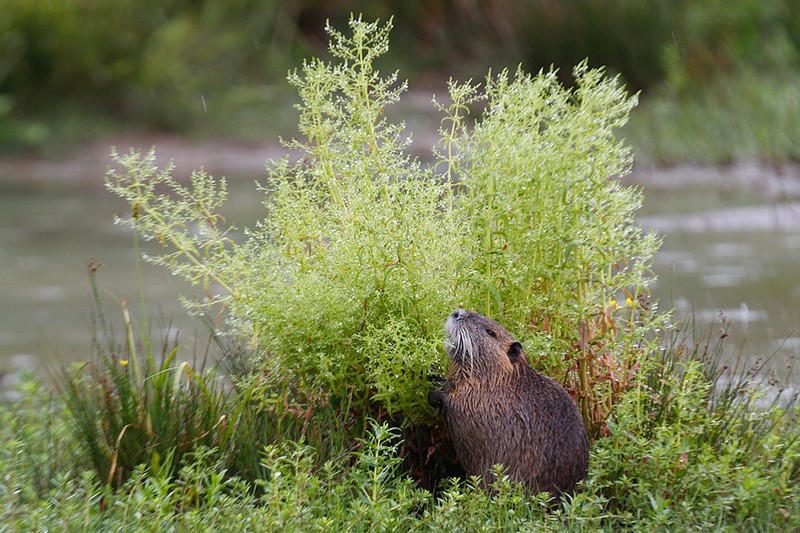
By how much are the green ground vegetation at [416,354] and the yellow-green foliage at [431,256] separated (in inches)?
0.4

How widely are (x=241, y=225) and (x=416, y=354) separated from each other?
6625 mm

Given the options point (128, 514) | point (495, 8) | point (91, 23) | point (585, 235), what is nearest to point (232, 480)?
point (128, 514)

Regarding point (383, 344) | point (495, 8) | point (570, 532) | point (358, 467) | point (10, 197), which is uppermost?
point (495, 8)

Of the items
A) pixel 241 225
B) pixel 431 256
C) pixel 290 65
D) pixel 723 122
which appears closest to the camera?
pixel 431 256

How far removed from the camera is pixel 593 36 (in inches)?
545

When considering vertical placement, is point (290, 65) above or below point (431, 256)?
above

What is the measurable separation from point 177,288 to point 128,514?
17.2ft

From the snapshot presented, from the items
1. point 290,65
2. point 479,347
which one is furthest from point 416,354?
point 290,65

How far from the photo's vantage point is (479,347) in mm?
3672

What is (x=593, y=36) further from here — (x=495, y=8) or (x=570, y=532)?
(x=570, y=532)

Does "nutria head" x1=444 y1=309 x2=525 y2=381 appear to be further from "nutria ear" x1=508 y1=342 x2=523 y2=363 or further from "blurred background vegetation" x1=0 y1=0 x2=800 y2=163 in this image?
"blurred background vegetation" x1=0 y1=0 x2=800 y2=163

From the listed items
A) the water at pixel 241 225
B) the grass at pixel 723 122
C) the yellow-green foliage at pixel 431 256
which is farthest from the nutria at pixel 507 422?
the grass at pixel 723 122

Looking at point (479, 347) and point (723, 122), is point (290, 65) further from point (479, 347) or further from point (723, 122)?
point (479, 347)

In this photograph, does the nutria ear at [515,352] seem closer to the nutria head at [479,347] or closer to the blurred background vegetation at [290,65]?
the nutria head at [479,347]
